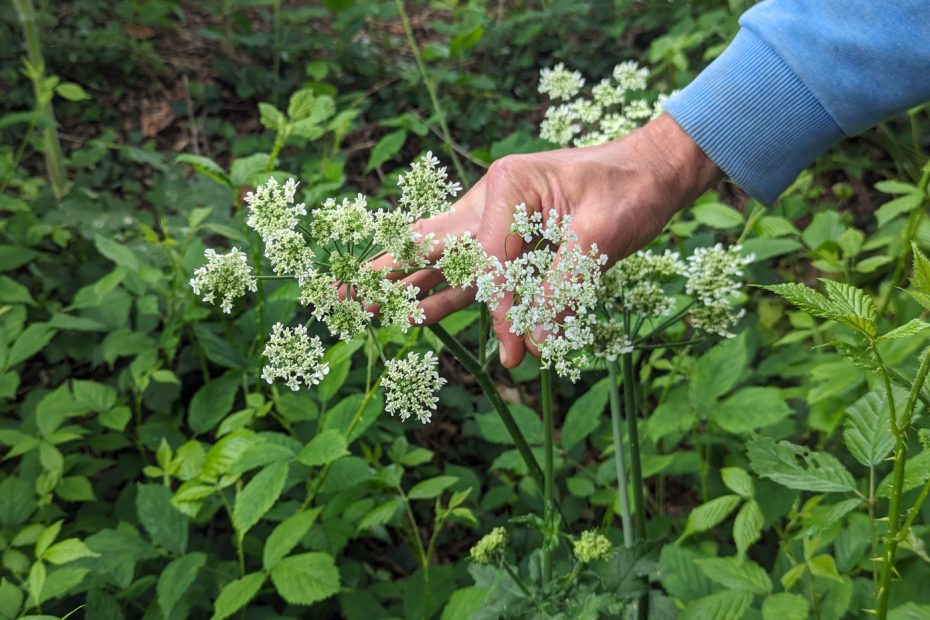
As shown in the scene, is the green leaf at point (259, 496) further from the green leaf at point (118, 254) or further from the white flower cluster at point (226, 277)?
the green leaf at point (118, 254)

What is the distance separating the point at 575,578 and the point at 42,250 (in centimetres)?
261

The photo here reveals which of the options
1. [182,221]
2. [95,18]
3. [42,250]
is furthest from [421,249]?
[95,18]

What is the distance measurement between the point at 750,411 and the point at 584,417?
41cm

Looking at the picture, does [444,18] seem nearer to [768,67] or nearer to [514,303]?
[768,67]

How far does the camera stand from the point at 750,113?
1.88 m

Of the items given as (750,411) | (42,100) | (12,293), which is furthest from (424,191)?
(42,100)

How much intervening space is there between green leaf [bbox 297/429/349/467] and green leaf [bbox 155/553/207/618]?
35 cm

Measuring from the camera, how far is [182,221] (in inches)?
128

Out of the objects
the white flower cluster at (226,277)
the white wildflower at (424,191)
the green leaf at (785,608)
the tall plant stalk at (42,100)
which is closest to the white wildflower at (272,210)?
the white flower cluster at (226,277)

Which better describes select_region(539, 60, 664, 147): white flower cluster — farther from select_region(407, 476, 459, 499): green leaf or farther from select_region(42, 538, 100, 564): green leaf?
select_region(42, 538, 100, 564): green leaf

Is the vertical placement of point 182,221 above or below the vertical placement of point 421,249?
above

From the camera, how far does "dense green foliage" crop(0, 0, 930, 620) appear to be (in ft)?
5.26

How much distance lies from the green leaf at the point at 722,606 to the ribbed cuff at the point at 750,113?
93 centimetres

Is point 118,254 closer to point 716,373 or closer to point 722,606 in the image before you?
point 716,373
